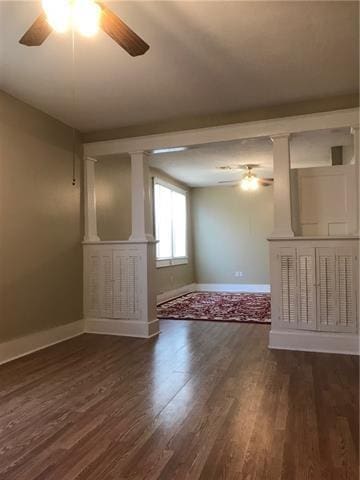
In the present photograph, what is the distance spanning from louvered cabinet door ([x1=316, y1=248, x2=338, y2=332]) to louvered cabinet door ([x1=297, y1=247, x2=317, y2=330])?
5 centimetres

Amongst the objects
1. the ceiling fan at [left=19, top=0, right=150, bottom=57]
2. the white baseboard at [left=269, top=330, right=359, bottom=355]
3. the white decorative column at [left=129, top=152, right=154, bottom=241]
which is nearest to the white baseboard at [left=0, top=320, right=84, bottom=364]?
the white decorative column at [left=129, top=152, right=154, bottom=241]

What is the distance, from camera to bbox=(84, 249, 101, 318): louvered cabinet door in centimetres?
477

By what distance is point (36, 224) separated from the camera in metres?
4.04

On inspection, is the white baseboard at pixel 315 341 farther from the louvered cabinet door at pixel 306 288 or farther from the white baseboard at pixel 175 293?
the white baseboard at pixel 175 293

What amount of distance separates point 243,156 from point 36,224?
11.4ft

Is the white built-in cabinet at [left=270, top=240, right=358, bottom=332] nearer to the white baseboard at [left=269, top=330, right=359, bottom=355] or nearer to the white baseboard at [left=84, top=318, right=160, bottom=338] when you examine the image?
the white baseboard at [left=269, top=330, right=359, bottom=355]

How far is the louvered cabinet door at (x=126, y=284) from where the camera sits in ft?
15.0

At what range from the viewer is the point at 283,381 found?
9.64 ft

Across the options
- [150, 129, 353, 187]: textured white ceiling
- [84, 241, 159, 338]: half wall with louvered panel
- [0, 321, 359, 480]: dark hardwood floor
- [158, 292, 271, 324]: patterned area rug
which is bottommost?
[158, 292, 271, 324]: patterned area rug

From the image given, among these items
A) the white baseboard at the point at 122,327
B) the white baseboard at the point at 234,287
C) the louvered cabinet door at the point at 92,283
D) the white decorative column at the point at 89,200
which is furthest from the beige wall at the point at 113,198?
the white baseboard at the point at 234,287

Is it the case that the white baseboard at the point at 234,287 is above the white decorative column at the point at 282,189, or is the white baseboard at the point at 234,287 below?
below

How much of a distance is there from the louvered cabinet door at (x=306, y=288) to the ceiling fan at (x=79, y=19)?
103 inches

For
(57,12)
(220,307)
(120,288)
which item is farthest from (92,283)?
(57,12)

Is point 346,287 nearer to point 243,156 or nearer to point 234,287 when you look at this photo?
point 243,156
